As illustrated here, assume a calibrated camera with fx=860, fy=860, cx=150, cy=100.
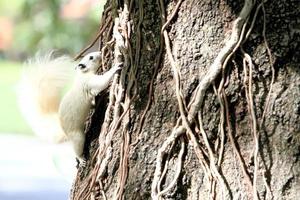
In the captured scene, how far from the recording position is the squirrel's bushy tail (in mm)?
2689

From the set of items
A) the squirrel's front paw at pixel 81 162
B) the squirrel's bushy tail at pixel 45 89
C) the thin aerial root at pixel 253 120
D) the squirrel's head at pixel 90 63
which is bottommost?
the thin aerial root at pixel 253 120

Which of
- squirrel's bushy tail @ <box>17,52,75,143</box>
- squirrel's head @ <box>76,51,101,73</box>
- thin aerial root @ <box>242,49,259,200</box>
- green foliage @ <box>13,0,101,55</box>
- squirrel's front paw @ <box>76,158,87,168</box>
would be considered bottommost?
thin aerial root @ <box>242,49,259,200</box>

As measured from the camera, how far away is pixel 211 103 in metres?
2.00

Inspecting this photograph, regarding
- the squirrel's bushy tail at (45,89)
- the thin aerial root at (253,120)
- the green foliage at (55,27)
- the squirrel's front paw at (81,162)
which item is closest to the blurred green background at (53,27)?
the green foliage at (55,27)

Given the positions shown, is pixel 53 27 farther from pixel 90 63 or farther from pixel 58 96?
pixel 90 63

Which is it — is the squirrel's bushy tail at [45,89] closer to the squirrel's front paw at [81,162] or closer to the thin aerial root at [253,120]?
the squirrel's front paw at [81,162]

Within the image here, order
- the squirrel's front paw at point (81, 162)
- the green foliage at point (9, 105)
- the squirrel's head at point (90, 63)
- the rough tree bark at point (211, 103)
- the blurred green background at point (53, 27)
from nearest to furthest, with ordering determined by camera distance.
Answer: the rough tree bark at point (211, 103) → the squirrel's front paw at point (81, 162) → the squirrel's head at point (90, 63) → the blurred green background at point (53, 27) → the green foliage at point (9, 105)

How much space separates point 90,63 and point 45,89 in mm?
332

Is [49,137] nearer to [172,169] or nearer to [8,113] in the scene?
[172,169]

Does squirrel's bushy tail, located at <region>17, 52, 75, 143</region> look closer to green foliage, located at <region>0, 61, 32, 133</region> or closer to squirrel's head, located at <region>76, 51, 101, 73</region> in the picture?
squirrel's head, located at <region>76, 51, 101, 73</region>

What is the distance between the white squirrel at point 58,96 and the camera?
7.59 feet

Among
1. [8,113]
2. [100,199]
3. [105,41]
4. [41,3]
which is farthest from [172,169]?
[8,113]

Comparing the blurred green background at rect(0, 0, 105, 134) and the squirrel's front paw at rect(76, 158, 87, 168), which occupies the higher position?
the blurred green background at rect(0, 0, 105, 134)

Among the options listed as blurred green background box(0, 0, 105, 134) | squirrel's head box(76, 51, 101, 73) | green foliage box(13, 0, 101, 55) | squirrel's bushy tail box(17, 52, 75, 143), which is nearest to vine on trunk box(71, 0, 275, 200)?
squirrel's head box(76, 51, 101, 73)
